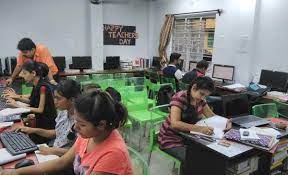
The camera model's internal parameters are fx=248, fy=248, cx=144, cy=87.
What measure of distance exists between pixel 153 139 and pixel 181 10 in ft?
14.0

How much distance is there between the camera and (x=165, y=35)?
6.31 m

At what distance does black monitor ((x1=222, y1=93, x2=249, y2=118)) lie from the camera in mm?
2473

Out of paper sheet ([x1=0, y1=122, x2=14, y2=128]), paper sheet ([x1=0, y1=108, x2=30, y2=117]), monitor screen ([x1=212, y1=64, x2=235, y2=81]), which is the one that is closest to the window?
monitor screen ([x1=212, y1=64, x2=235, y2=81])

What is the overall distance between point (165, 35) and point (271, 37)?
2738 millimetres

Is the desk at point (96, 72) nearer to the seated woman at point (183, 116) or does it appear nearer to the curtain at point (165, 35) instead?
the curtain at point (165, 35)

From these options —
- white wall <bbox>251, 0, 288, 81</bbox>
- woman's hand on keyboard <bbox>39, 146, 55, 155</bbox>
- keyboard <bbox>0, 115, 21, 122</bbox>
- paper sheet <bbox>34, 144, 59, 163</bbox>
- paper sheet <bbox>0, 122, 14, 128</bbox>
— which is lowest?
paper sheet <bbox>34, 144, 59, 163</bbox>

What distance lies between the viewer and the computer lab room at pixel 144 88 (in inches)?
53.2

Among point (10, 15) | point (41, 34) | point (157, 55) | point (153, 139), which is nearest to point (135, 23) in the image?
point (157, 55)

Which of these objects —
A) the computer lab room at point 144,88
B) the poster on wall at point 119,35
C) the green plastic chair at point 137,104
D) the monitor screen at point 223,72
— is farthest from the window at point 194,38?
the green plastic chair at point 137,104

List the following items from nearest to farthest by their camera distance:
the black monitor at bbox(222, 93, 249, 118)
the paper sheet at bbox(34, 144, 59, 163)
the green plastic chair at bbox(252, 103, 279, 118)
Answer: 1. the paper sheet at bbox(34, 144, 59, 163)
2. the black monitor at bbox(222, 93, 249, 118)
3. the green plastic chair at bbox(252, 103, 279, 118)

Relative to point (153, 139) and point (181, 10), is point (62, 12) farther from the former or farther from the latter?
point (153, 139)

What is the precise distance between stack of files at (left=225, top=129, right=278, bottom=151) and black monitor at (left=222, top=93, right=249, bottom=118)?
0.55 m

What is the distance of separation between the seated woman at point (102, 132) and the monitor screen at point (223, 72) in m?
3.89

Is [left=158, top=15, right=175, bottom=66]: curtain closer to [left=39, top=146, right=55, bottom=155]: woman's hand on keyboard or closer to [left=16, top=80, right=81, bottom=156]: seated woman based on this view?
[left=16, top=80, right=81, bottom=156]: seated woman
